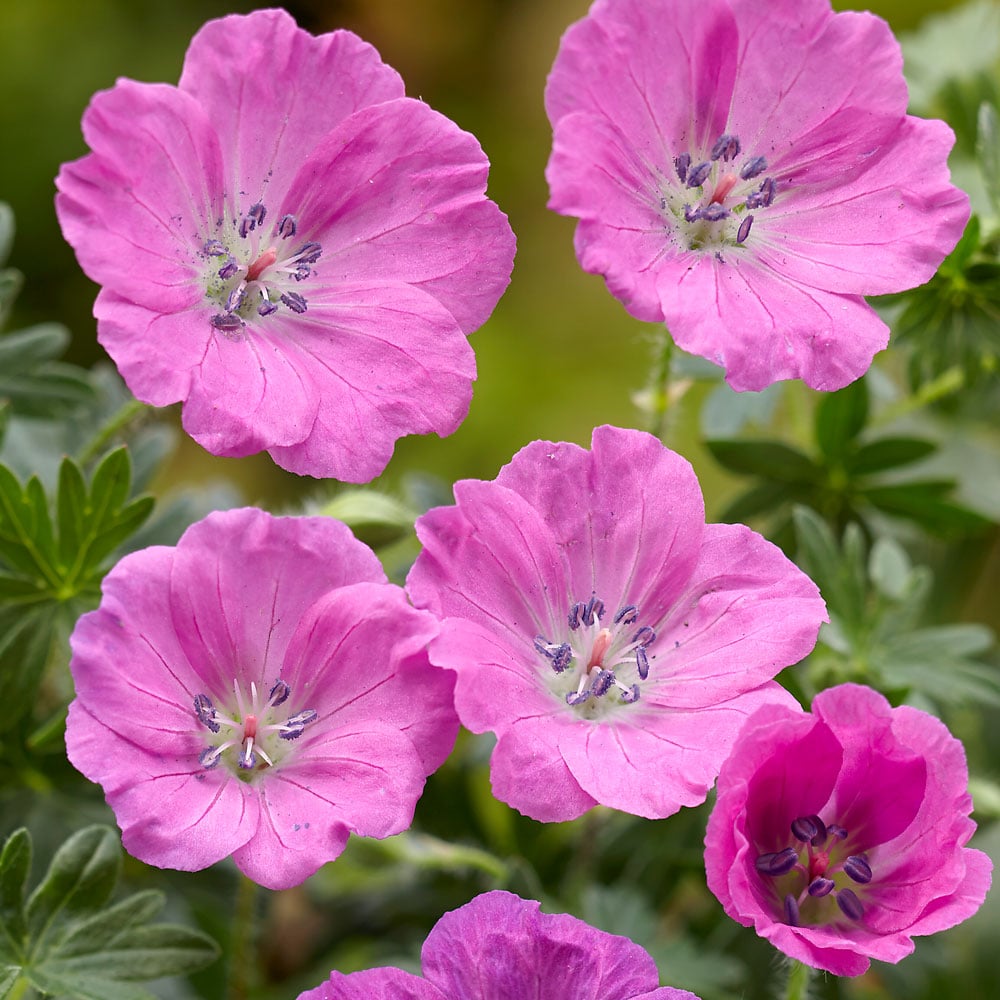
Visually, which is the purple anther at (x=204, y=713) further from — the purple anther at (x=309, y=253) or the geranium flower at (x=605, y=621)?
the purple anther at (x=309, y=253)

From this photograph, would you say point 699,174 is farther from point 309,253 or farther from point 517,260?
point 517,260

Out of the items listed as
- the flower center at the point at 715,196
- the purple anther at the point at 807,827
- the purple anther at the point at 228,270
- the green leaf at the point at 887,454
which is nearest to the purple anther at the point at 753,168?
the flower center at the point at 715,196

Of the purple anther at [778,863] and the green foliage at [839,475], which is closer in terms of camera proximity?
the purple anther at [778,863]

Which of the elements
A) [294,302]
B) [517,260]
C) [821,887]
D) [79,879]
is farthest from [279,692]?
[517,260]

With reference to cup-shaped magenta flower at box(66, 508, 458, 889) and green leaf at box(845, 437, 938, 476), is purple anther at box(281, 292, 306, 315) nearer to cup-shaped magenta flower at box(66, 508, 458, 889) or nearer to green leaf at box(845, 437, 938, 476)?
cup-shaped magenta flower at box(66, 508, 458, 889)

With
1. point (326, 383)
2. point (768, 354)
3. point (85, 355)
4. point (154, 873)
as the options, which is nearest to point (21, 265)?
point (85, 355)

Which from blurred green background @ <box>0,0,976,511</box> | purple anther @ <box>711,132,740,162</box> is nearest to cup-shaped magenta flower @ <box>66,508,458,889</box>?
purple anther @ <box>711,132,740,162</box>

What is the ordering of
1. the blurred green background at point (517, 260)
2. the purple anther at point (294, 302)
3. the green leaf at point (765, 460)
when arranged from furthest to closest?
the blurred green background at point (517, 260)
the green leaf at point (765, 460)
the purple anther at point (294, 302)

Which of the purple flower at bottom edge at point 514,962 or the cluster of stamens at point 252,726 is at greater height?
the cluster of stamens at point 252,726
